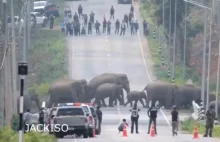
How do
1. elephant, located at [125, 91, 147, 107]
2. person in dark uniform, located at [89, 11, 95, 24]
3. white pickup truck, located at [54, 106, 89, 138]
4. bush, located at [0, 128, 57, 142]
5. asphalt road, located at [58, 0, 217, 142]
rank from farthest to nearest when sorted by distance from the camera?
person in dark uniform, located at [89, 11, 95, 24]
elephant, located at [125, 91, 147, 107]
asphalt road, located at [58, 0, 217, 142]
white pickup truck, located at [54, 106, 89, 138]
bush, located at [0, 128, 57, 142]

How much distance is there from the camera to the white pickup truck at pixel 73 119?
5219 centimetres

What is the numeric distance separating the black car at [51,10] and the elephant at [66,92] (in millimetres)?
35379

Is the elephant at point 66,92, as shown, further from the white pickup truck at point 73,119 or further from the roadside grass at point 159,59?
the white pickup truck at point 73,119

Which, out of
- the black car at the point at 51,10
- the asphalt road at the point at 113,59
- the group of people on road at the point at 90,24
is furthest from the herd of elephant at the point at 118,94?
the black car at the point at 51,10

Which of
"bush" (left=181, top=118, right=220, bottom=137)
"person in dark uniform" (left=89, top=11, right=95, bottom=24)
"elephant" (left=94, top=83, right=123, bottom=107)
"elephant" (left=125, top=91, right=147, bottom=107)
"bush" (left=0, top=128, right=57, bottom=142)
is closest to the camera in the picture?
"bush" (left=0, top=128, right=57, bottom=142)

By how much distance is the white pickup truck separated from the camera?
5219 centimetres

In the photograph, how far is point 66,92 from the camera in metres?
80.5

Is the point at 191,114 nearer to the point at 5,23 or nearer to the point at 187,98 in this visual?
the point at 187,98

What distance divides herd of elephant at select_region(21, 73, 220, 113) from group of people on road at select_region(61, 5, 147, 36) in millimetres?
28479

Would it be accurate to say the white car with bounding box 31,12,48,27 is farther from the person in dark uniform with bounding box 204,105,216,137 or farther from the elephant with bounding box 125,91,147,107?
the person in dark uniform with bounding box 204,105,216,137

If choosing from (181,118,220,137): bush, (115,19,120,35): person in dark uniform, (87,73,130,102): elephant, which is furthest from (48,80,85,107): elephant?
(115,19,120,35): person in dark uniform

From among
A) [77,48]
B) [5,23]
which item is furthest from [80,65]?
[5,23]

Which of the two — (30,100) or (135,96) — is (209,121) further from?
(135,96)

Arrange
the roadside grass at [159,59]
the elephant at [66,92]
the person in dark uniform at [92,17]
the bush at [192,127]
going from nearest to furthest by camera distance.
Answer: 1. the bush at [192,127]
2. the elephant at [66,92]
3. the roadside grass at [159,59]
4. the person in dark uniform at [92,17]
